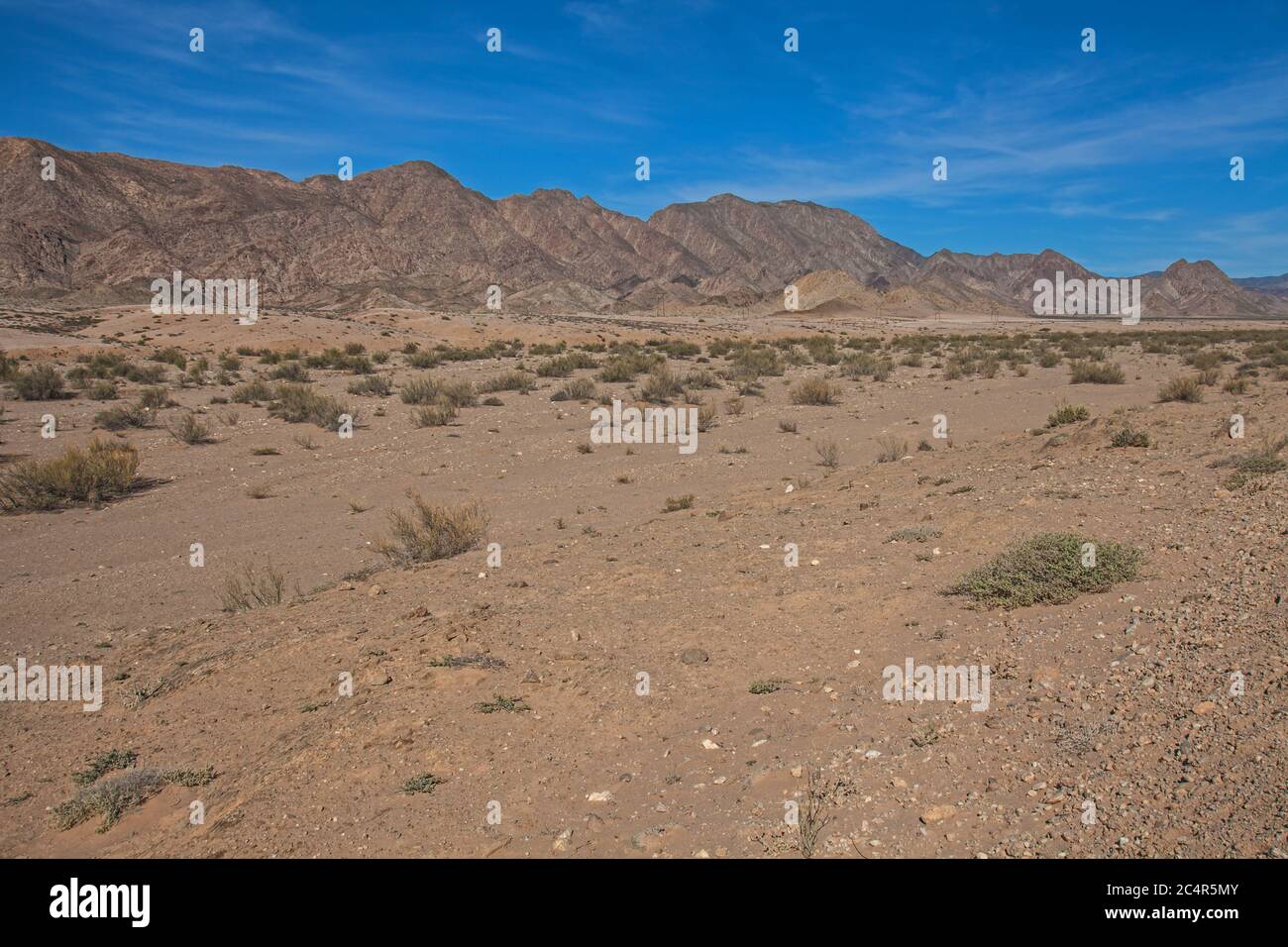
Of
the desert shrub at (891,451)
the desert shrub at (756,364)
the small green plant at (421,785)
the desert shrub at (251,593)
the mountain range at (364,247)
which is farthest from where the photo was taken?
the mountain range at (364,247)

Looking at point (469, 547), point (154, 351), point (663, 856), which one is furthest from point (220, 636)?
point (154, 351)

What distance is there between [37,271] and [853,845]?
92801 mm

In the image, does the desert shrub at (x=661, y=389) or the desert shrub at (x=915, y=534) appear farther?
the desert shrub at (x=661, y=389)

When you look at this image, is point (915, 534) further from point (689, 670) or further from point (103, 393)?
point (103, 393)

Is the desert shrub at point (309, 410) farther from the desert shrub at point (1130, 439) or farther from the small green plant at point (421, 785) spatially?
the desert shrub at point (1130, 439)

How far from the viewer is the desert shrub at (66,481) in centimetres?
1138

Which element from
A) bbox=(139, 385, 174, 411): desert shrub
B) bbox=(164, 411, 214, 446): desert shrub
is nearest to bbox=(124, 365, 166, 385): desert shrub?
bbox=(139, 385, 174, 411): desert shrub

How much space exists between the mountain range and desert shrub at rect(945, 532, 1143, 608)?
7738 centimetres

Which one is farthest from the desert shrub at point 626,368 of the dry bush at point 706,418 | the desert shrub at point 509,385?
the dry bush at point 706,418

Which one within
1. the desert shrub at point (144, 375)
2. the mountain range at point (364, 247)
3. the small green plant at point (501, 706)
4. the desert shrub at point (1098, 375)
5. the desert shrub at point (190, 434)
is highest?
the mountain range at point (364, 247)

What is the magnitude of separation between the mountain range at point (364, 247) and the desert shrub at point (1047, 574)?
77.4 m

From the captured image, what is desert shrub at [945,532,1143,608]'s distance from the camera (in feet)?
19.0
